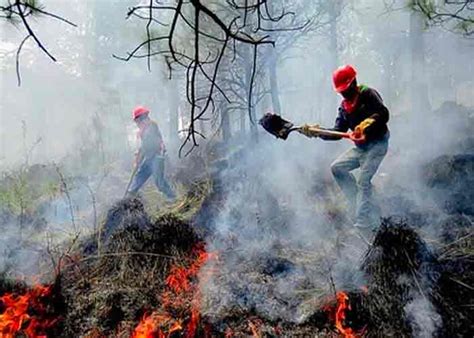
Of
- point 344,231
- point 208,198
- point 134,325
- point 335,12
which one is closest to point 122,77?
point 335,12

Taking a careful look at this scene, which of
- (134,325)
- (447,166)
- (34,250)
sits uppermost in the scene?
(447,166)

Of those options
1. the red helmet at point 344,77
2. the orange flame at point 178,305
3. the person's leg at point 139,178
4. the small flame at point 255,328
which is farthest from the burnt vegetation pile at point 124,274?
the person's leg at point 139,178

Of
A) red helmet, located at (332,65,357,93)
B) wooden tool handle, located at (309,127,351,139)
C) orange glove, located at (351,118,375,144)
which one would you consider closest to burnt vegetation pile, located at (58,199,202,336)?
wooden tool handle, located at (309,127,351,139)

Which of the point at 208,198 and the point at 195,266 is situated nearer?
the point at 195,266

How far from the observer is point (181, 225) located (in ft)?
14.0

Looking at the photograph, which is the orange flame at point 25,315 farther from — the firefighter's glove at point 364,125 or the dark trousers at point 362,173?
the firefighter's glove at point 364,125

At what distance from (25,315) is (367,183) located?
3.25m

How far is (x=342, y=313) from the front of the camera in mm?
2998

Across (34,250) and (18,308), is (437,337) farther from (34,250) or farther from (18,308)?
(34,250)

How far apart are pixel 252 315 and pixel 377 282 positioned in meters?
0.92

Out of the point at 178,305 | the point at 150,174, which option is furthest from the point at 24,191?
the point at 178,305

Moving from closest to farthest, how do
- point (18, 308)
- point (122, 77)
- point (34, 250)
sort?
point (18, 308) → point (34, 250) → point (122, 77)

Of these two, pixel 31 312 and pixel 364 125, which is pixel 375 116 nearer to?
pixel 364 125

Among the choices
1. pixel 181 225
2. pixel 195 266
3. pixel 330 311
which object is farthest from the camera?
pixel 181 225
